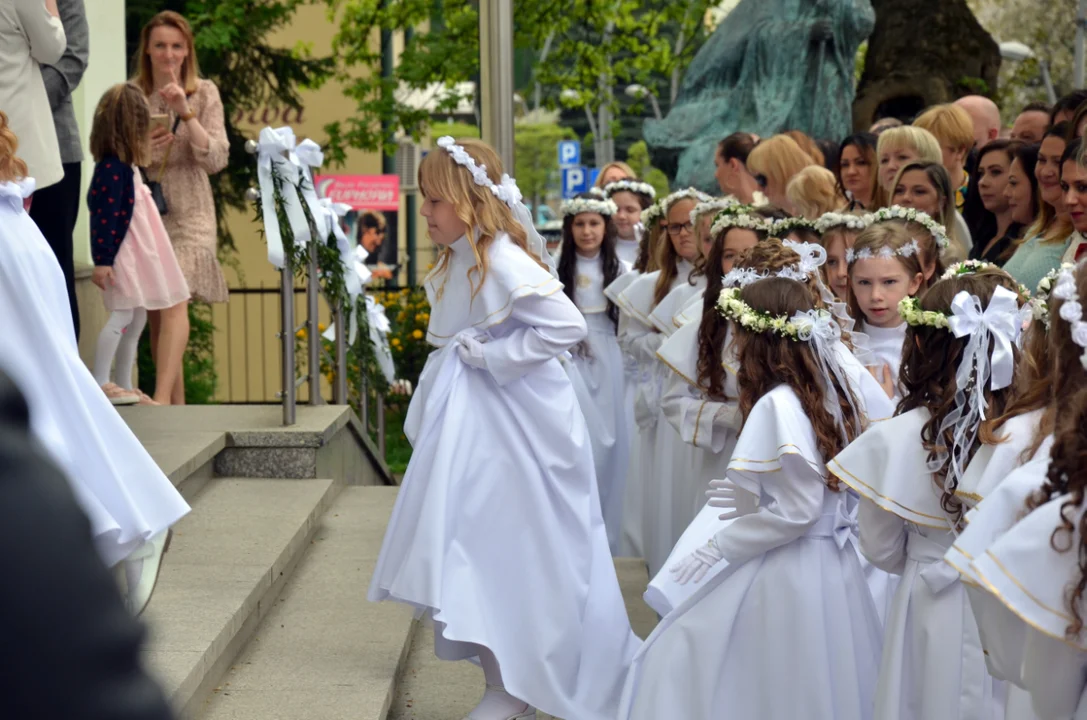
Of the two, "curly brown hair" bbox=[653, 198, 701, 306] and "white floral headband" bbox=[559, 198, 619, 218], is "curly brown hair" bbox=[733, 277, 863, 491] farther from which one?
"white floral headband" bbox=[559, 198, 619, 218]

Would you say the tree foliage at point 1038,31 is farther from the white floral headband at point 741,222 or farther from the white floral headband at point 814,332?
the white floral headband at point 814,332

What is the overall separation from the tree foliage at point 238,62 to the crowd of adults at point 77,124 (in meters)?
4.37

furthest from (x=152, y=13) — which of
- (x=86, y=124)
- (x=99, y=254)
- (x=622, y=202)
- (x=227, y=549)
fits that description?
(x=227, y=549)

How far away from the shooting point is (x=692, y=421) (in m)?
5.80

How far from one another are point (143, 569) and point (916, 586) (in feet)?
6.96

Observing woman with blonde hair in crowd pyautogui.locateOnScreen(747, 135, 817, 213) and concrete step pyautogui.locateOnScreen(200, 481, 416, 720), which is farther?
woman with blonde hair in crowd pyautogui.locateOnScreen(747, 135, 817, 213)

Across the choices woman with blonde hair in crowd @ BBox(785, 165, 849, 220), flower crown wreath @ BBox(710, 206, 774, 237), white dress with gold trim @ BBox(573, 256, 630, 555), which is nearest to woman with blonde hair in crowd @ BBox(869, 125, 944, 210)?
woman with blonde hair in crowd @ BBox(785, 165, 849, 220)

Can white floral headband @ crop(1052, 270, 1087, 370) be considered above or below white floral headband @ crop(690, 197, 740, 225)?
below

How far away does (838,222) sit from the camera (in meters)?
6.13

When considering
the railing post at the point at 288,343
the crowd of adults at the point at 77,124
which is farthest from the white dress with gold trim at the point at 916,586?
the railing post at the point at 288,343

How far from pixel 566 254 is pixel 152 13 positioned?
19.6ft

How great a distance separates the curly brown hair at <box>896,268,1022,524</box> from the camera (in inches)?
141

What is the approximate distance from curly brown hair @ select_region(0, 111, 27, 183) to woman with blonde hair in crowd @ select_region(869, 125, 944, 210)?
3.95m

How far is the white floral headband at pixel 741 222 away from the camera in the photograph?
627cm
